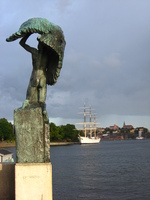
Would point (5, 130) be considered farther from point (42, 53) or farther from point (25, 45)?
point (42, 53)

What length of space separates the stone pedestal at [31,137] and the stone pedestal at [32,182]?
193 millimetres

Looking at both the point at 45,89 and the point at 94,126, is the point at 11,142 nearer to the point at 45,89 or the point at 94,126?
the point at 94,126

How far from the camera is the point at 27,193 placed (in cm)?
745

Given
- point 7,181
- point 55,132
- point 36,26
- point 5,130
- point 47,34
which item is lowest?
point 55,132

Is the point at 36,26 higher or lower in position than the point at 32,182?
higher

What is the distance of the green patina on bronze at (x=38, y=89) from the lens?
766 centimetres

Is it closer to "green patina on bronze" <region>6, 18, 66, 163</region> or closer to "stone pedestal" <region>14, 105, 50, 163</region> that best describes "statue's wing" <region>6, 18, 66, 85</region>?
"green patina on bronze" <region>6, 18, 66, 163</region>

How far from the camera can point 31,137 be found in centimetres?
766

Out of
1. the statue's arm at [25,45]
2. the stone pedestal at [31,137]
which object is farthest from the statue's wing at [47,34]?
the stone pedestal at [31,137]

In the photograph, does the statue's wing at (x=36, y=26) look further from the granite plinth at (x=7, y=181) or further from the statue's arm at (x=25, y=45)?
the granite plinth at (x=7, y=181)

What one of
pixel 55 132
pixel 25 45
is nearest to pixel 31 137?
pixel 25 45

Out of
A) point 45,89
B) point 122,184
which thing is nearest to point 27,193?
point 45,89

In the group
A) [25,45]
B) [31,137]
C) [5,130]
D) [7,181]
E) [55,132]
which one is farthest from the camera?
[55,132]

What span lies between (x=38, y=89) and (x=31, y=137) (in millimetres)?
1360
